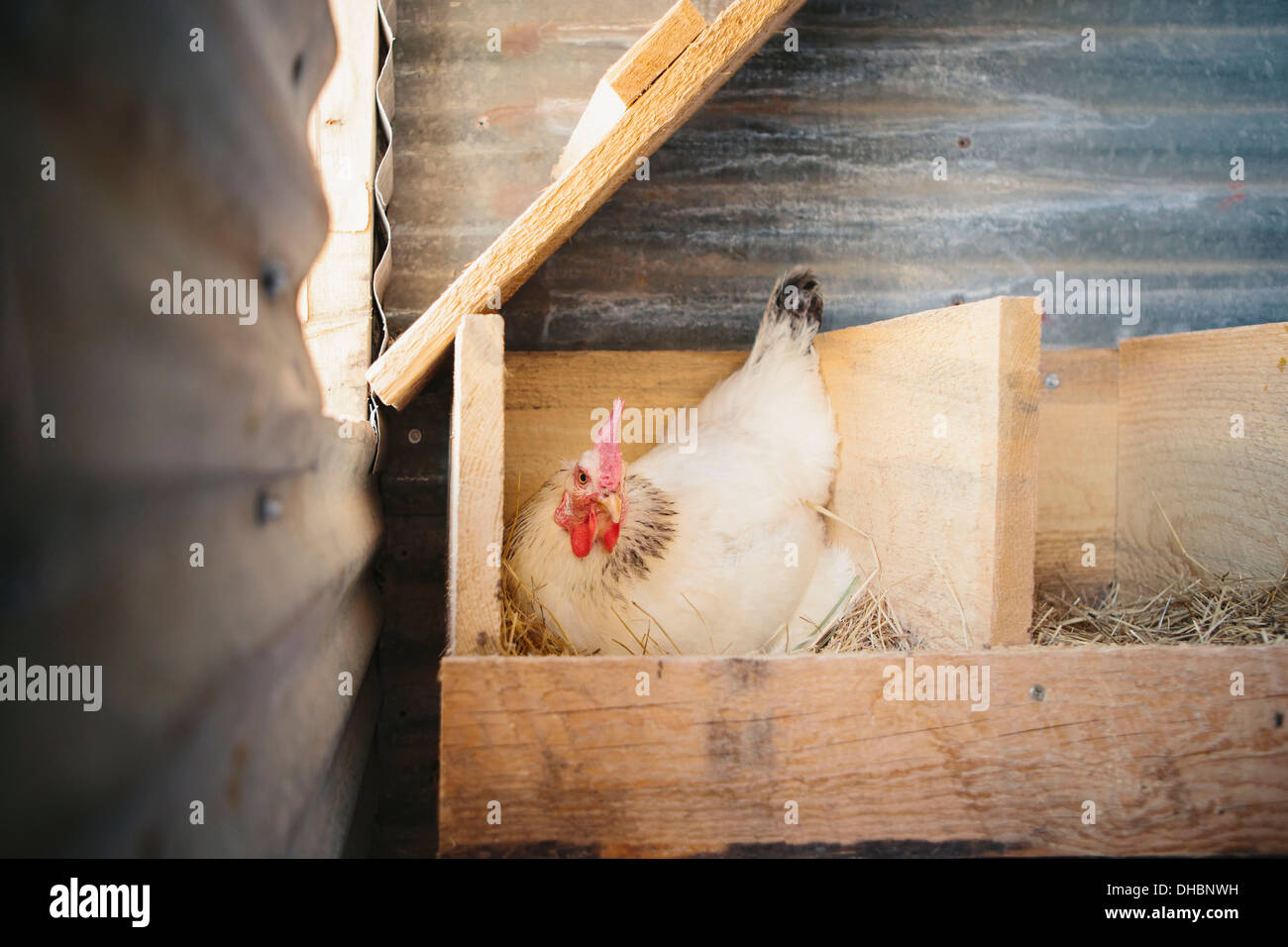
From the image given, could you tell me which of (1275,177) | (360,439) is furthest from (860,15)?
(360,439)

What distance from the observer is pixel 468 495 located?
37.4 inches

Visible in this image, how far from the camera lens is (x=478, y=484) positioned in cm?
95

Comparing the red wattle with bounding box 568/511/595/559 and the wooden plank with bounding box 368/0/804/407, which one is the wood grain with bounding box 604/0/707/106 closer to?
the wooden plank with bounding box 368/0/804/407

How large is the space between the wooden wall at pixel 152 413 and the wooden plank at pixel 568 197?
1.03 ft

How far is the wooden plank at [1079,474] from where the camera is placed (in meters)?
1.61

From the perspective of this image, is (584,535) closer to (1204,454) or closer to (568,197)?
(568,197)

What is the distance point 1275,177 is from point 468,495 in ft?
6.96

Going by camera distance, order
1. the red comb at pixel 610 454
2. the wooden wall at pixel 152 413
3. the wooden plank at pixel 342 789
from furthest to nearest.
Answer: the red comb at pixel 610 454 → the wooden plank at pixel 342 789 → the wooden wall at pixel 152 413

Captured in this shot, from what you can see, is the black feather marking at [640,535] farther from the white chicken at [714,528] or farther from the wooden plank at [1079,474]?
the wooden plank at [1079,474]

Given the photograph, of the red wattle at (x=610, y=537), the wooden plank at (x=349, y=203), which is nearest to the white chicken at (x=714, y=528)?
the red wattle at (x=610, y=537)

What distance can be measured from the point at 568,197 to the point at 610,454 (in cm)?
43

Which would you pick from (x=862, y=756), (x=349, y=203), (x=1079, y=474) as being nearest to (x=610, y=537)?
(x=862, y=756)

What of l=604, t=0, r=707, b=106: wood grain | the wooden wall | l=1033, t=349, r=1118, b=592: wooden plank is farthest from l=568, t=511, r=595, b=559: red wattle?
l=1033, t=349, r=1118, b=592: wooden plank
